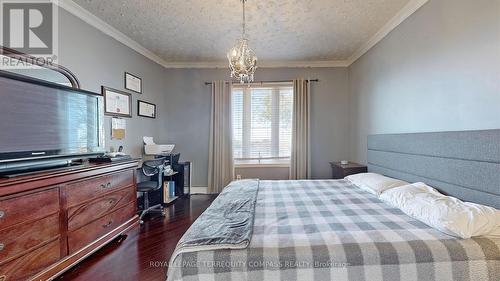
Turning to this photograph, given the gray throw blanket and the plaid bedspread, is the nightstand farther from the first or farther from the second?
the plaid bedspread

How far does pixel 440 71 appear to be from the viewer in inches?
89.1

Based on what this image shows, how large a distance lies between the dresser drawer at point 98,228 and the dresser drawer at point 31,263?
165 millimetres

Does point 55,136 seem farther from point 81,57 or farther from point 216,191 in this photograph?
point 216,191

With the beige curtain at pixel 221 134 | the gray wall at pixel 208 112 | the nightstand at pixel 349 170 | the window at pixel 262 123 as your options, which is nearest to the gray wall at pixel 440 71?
the nightstand at pixel 349 170

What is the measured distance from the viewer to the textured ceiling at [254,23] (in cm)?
266

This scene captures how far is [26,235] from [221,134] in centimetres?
324

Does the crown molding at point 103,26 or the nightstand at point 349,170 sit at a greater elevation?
the crown molding at point 103,26

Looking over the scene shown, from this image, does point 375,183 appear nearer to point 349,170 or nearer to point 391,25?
point 349,170

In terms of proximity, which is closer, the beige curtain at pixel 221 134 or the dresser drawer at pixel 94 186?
the dresser drawer at pixel 94 186

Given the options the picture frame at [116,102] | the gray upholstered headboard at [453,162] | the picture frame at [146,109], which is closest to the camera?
the gray upholstered headboard at [453,162]

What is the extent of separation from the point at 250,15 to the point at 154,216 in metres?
3.07

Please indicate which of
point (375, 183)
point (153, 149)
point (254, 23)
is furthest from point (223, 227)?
point (153, 149)

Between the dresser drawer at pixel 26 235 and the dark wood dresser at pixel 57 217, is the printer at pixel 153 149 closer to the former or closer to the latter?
the dark wood dresser at pixel 57 217

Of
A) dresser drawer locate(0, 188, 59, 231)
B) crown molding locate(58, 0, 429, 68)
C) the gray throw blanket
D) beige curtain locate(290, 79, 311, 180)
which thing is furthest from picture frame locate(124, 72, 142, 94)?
beige curtain locate(290, 79, 311, 180)
